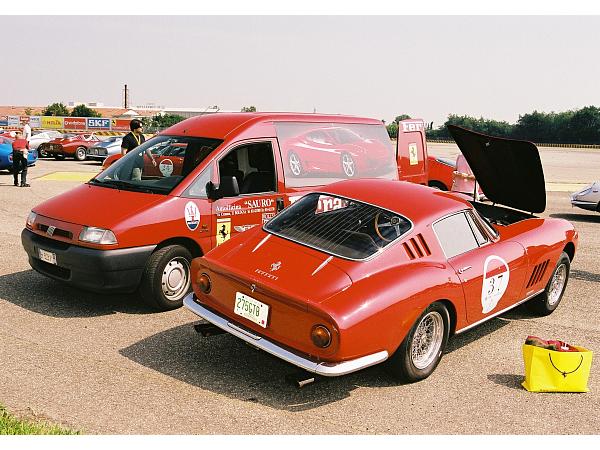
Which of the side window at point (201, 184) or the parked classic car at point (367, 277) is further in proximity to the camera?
the side window at point (201, 184)

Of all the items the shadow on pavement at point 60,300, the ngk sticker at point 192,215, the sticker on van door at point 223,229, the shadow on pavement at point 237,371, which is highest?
the ngk sticker at point 192,215

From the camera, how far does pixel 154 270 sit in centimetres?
626

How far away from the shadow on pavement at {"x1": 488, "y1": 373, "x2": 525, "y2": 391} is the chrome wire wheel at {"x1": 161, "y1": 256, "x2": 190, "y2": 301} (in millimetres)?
3166

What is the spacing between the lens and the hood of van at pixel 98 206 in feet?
20.4

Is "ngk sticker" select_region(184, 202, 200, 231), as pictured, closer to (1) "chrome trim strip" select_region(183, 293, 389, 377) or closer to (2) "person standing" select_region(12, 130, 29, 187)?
(1) "chrome trim strip" select_region(183, 293, 389, 377)

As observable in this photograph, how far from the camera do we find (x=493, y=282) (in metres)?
5.58

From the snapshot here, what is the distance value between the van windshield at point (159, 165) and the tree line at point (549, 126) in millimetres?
74258

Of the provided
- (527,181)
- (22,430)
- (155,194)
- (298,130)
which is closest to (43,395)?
(22,430)

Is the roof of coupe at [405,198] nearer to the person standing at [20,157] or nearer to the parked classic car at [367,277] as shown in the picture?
the parked classic car at [367,277]

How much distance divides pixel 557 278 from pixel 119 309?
472 cm

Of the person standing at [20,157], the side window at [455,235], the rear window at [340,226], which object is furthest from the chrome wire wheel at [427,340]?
the person standing at [20,157]

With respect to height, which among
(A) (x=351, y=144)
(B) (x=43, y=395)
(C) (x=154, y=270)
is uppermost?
(A) (x=351, y=144)

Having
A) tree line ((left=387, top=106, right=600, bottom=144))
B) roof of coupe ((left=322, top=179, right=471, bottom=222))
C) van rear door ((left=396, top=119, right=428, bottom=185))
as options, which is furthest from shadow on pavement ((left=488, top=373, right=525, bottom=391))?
tree line ((left=387, top=106, right=600, bottom=144))

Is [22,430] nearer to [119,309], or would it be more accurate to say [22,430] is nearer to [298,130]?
[119,309]
